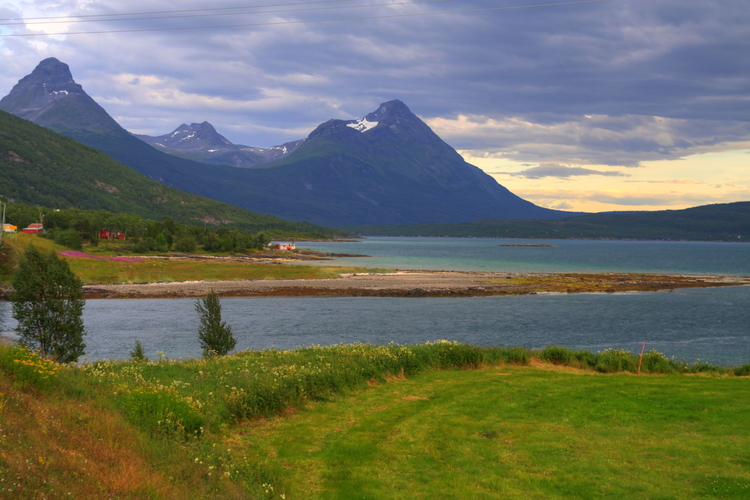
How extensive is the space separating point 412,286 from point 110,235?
91740mm

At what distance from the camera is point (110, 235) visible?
131m

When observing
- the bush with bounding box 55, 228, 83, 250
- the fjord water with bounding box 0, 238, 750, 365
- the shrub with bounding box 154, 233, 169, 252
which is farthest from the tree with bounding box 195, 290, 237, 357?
the shrub with bounding box 154, 233, 169, 252

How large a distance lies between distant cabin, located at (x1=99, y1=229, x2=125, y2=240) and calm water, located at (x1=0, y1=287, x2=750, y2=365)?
262 feet

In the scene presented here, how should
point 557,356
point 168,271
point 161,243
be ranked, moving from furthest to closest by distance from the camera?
point 161,243 → point 168,271 → point 557,356

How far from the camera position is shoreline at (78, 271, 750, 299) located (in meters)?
66.9

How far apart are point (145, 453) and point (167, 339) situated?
3274 cm

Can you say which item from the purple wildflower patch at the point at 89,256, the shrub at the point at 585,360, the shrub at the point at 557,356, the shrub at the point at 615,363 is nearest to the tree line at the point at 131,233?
the purple wildflower patch at the point at 89,256

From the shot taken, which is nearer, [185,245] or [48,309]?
[48,309]

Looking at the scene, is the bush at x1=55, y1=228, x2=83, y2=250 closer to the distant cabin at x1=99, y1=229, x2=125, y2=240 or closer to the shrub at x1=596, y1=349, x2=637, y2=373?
the distant cabin at x1=99, y1=229, x2=125, y2=240

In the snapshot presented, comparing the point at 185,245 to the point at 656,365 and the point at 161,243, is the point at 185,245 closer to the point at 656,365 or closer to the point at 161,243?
the point at 161,243

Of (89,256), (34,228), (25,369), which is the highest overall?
(34,228)

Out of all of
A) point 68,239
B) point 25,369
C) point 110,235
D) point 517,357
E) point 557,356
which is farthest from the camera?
point 110,235

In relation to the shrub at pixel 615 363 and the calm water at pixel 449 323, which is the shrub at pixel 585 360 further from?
the calm water at pixel 449 323

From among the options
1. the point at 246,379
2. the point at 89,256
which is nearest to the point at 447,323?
the point at 246,379
